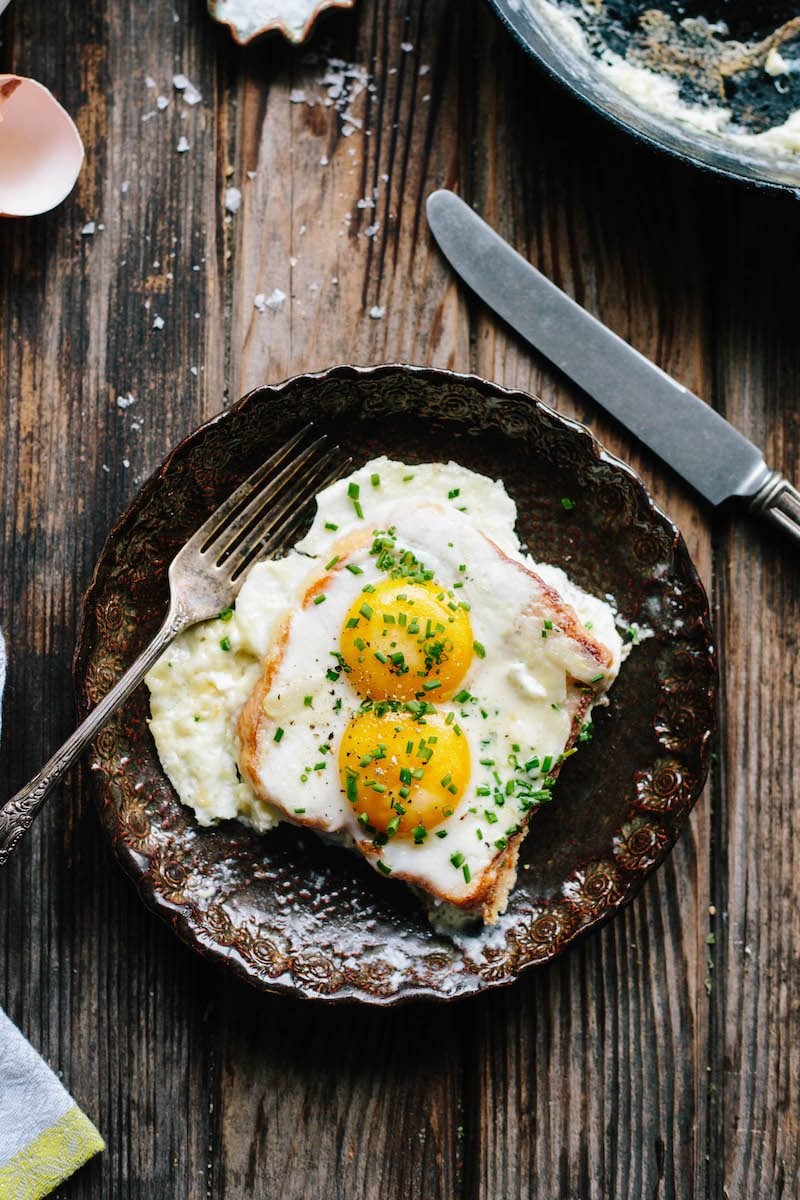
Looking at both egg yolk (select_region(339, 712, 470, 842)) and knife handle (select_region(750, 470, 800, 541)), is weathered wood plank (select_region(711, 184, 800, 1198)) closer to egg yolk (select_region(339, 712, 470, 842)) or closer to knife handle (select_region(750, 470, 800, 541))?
knife handle (select_region(750, 470, 800, 541))

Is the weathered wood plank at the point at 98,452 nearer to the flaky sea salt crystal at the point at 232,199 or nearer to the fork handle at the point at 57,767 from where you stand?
the flaky sea salt crystal at the point at 232,199

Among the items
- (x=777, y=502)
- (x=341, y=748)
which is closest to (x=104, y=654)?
(x=341, y=748)

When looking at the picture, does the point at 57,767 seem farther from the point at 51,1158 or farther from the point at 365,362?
the point at 365,362

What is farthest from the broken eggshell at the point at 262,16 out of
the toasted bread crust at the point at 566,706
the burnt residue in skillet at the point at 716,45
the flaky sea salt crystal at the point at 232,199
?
the toasted bread crust at the point at 566,706

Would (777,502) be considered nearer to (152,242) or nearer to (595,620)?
(595,620)

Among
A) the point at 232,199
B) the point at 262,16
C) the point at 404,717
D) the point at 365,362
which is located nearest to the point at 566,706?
the point at 404,717


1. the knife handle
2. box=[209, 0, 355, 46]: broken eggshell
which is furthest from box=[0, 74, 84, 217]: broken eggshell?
the knife handle

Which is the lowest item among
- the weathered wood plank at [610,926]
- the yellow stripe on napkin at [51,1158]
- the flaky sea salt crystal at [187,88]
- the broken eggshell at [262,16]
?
the yellow stripe on napkin at [51,1158]
